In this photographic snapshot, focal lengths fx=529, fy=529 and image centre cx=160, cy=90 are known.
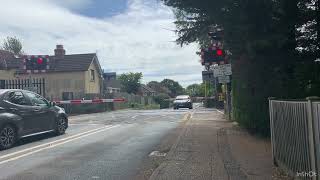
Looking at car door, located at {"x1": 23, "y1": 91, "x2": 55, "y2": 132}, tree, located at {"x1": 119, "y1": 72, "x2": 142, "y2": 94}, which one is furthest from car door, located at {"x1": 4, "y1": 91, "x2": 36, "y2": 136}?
tree, located at {"x1": 119, "y1": 72, "x2": 142, "y2": 94}

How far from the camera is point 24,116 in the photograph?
14969 mm

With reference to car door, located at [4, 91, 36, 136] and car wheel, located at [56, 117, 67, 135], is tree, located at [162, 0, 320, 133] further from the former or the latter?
car wheel, located at [56, 117, 67, 135]

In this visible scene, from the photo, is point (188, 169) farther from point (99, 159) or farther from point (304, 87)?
point (304, 87)

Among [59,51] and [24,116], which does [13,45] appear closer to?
Answer: [59,51]

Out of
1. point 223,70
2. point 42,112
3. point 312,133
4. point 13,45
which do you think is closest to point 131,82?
point 13,45

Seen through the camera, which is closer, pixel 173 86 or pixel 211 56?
pixel 211 56

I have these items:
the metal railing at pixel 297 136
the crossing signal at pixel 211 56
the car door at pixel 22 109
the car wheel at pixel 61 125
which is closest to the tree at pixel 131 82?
the crossing signal at pixel 211 56

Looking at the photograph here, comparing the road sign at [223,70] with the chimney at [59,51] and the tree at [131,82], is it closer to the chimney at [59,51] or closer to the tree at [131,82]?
the chimney at [59,51]

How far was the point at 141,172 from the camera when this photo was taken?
9.80m

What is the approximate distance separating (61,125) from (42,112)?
1.51 m

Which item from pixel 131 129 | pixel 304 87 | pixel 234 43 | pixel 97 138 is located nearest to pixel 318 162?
pixel 304 87

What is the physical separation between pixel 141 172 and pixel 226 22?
534 centimetres

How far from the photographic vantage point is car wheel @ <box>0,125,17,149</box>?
13.8m

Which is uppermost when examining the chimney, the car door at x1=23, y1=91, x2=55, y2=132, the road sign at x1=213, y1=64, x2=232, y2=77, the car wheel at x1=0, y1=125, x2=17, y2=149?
the chimney
